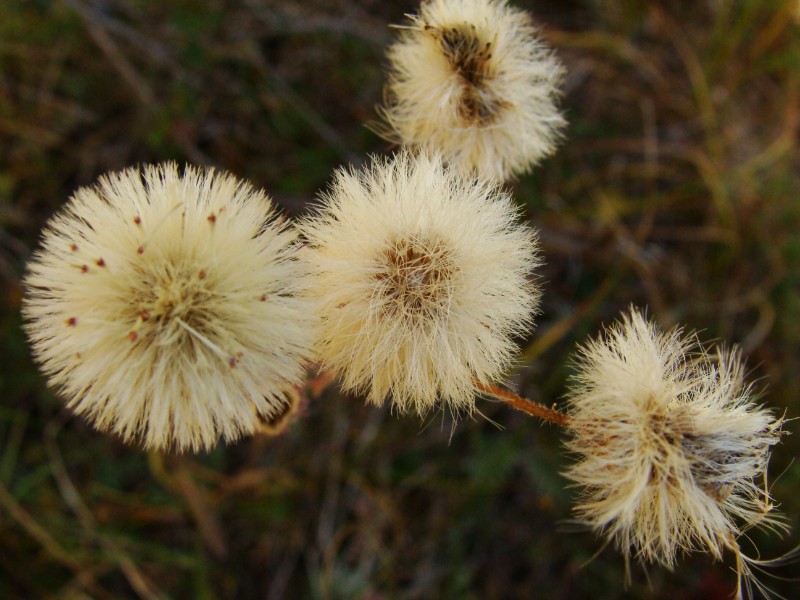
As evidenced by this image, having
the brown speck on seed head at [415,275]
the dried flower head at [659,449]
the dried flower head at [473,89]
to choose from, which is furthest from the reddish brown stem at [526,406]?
the dried flower head at [473,89]

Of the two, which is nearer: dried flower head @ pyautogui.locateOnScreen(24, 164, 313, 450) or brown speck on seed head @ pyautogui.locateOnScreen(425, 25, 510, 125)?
dried flower head @ pyautogui.locateOnScreen(24, 164, 313, 450)

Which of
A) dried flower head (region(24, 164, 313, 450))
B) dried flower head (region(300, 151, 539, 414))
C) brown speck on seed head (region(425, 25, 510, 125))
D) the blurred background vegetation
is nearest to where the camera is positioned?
dried flower head (region(24, 164, 313, 450))

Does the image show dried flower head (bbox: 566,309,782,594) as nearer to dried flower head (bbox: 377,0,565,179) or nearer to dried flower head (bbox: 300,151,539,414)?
dried flower head (bbox: 300,151,539,414)

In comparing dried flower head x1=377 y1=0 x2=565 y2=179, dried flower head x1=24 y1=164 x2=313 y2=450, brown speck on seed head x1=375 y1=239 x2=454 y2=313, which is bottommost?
dried flower head x1=24 y1=164 x2=313 y2=450

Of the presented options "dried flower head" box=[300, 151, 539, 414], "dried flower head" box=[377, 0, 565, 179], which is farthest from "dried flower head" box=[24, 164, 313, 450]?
"dried flower head" box=[377, 0, 565, 179]

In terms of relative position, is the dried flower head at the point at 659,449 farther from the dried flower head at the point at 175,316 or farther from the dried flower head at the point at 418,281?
the dried flower head at the point at 175,316

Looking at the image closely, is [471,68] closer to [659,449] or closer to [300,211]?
[659,449]
